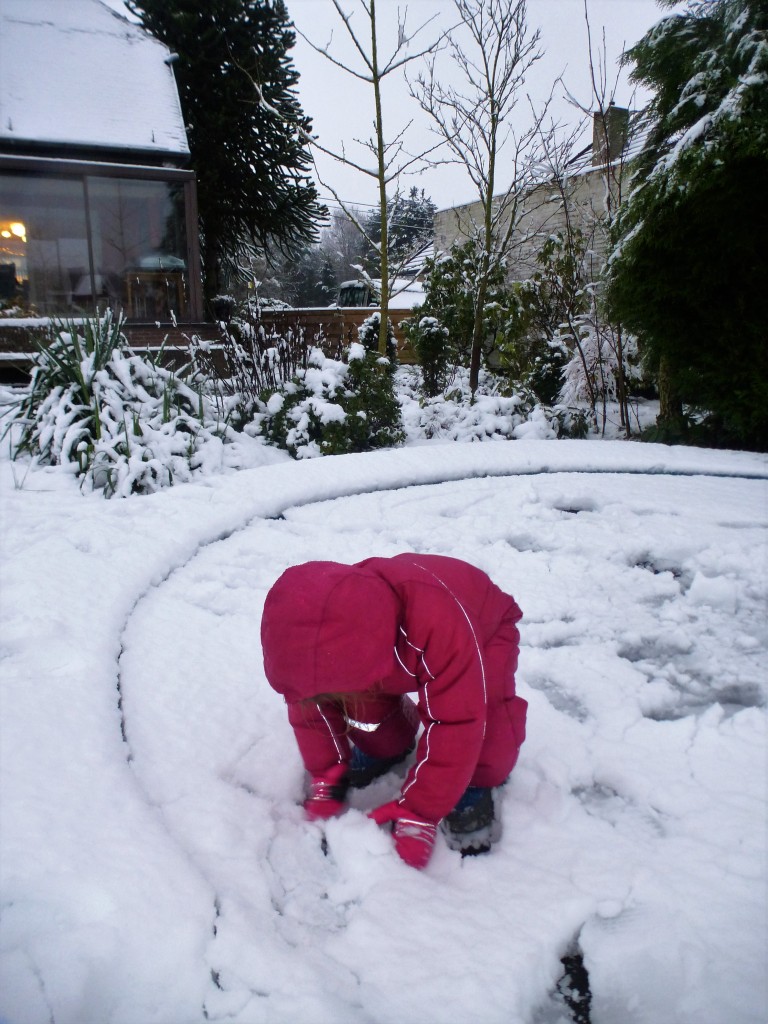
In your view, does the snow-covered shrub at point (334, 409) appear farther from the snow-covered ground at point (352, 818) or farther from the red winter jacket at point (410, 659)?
the red winter jacket at point (410, 659)

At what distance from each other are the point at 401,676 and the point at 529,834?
408mm

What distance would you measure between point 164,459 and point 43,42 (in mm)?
10151

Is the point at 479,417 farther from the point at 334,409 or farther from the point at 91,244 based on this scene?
the point at 91,244

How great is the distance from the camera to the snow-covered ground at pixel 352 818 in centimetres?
98

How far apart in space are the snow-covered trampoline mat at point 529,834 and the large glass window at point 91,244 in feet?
25.7

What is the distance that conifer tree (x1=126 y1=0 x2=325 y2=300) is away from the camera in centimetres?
1066

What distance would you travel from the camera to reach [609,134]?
18.2 feet

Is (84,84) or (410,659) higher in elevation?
(84,84)

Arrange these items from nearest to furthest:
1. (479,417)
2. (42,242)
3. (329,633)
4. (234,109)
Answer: (329,633) → (479,417) → (42,242) → (234,109)

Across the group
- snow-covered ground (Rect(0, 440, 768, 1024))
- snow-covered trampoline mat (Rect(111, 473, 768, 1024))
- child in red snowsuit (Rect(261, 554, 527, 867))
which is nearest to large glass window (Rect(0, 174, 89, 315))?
snow-covered ground (Rect(0, 440, 768, 1024))

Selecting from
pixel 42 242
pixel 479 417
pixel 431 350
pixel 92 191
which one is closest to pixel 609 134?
pixel 431 350

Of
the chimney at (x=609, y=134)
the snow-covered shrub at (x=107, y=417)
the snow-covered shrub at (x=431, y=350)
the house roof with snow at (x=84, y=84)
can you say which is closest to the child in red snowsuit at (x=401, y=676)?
the snow-covered shrub at (x=107, y=417)

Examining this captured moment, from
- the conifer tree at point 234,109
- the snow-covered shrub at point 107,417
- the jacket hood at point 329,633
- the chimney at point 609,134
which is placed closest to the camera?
the jacket hood at point 329,633

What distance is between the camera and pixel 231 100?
10.7 metres
